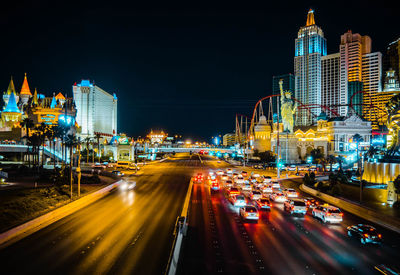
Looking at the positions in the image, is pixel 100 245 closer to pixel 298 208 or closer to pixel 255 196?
pixel 298 208

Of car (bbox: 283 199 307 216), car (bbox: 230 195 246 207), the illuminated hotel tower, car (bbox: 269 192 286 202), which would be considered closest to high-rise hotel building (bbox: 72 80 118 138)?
the illuminated hotel tower

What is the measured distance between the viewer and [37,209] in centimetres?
2398

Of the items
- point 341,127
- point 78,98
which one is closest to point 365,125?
point 341,127

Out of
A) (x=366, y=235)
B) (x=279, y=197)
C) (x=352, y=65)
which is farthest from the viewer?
(x=352, y=65)

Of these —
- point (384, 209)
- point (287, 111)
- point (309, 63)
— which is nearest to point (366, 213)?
point (384, 209)

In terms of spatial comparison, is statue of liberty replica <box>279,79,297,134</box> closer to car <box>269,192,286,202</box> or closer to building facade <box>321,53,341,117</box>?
car <box>269,192,286,202</box>

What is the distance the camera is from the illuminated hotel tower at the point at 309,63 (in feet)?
560

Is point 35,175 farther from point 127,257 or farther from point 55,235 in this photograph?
point 127,257

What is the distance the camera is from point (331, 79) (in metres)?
170

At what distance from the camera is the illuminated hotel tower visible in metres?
171

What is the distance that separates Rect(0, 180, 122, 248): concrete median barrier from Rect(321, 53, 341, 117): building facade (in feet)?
524

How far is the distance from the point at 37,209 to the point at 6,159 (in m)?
75.0

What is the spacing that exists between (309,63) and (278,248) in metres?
172

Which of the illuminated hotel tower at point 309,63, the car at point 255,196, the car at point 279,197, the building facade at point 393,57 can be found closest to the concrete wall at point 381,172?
the car at point 279,197
